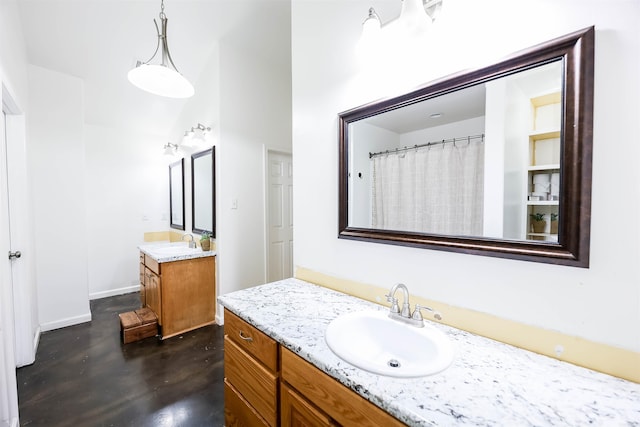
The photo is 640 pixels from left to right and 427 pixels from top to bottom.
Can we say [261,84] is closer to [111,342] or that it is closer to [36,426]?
[111,342]

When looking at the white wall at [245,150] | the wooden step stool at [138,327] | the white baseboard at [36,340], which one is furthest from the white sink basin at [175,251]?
the white baseboard at [36,340]

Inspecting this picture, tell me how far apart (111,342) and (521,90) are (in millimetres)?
3457

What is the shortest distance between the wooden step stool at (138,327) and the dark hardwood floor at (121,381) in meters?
0.06

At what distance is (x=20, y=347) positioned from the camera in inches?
80.4

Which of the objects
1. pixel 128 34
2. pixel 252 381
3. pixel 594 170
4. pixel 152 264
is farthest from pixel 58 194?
Result: pixel 594 170

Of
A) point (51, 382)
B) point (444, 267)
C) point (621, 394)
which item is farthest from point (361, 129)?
point (51, 382)

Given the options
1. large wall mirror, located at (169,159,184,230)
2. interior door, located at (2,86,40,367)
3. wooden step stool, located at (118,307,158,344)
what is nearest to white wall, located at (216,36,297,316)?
wooden step stool, located at (118,307,158,344)

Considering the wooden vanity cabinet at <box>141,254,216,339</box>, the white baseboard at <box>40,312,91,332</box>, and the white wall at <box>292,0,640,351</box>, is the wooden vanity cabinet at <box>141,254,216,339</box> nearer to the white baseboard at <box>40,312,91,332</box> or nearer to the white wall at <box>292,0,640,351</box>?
the white baseboard at <box>40,312,91,332</box>

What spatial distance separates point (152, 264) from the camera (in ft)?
8.69

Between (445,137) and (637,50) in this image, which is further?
(445,137)

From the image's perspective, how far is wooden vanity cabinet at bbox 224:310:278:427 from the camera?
109 cm

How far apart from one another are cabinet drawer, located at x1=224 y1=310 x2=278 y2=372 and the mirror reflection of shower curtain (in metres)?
0.75

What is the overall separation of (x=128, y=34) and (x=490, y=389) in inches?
139

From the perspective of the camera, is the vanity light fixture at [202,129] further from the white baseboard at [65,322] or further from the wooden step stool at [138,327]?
the white baseboard at [65,322]
